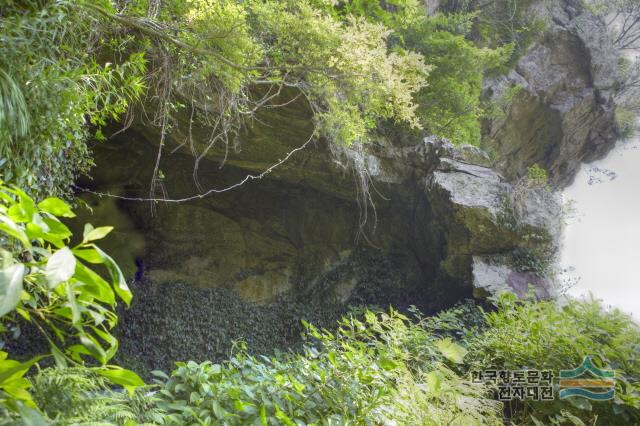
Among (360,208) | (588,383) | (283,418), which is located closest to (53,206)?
(283,418)

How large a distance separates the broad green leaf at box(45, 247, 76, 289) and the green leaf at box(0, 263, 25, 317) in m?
0.03

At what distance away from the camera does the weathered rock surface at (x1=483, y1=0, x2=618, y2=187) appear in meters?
7.55

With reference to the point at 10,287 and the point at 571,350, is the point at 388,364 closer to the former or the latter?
the point at 571,350

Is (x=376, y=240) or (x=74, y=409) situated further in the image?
(x=376, y=240)

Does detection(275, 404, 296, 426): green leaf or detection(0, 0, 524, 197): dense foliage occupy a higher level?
detection(0, 0, 524, 197): dense foliage

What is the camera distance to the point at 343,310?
6383 millimetres

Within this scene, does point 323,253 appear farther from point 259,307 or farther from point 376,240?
point 259,307

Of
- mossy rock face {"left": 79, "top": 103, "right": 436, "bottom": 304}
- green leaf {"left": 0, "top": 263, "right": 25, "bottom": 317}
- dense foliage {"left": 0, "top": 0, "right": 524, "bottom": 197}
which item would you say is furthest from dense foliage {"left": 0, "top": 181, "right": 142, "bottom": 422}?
mossy rock face {"left": 79, "top": 103, "right": 436, "bottom": 304}

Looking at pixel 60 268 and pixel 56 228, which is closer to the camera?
pixel 60 268

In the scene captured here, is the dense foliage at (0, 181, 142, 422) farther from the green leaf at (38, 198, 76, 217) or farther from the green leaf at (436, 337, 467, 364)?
the green leaf at (436, 337, 467, 364)

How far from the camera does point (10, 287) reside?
0.51 m

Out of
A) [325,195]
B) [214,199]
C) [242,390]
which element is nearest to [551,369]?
[242,390]

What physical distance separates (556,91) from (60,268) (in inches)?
363

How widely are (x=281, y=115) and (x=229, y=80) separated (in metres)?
1.27
